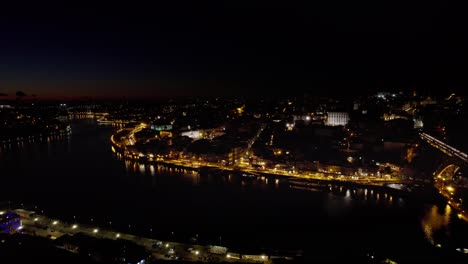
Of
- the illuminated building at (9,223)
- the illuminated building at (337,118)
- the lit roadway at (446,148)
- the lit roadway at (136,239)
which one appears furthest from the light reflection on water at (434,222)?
the illuminated building at (337,118)

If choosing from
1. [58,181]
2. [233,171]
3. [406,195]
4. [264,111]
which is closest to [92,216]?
[58,181]

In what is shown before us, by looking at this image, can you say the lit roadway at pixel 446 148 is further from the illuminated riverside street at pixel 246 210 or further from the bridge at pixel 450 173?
the illuminated riverside street at pixel 246 210

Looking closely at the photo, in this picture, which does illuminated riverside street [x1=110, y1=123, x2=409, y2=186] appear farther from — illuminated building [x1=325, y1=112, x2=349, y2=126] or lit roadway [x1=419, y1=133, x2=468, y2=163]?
illuminated building [x1=325, y1=112, x2=349, y2=126]

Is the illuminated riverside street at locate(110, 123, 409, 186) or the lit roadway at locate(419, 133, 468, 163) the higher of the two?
the lit roadway at locate(419, 133, 468, 163)

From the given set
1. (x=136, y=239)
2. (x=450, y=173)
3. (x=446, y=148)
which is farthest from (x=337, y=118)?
(x=136, y=239)

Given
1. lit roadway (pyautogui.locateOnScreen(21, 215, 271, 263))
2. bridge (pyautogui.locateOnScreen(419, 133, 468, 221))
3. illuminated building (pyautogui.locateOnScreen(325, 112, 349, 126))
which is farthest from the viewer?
illuminated building (pyautogui.locateOnScreen(325, 112, 349, 126))

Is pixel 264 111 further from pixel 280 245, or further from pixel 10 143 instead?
pixel 280 245

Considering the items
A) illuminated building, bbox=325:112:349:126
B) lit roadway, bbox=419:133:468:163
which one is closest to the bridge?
lit roadway, bbox=419:133:468:163

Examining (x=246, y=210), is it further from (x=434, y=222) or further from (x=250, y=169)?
(x=434, y=222)
